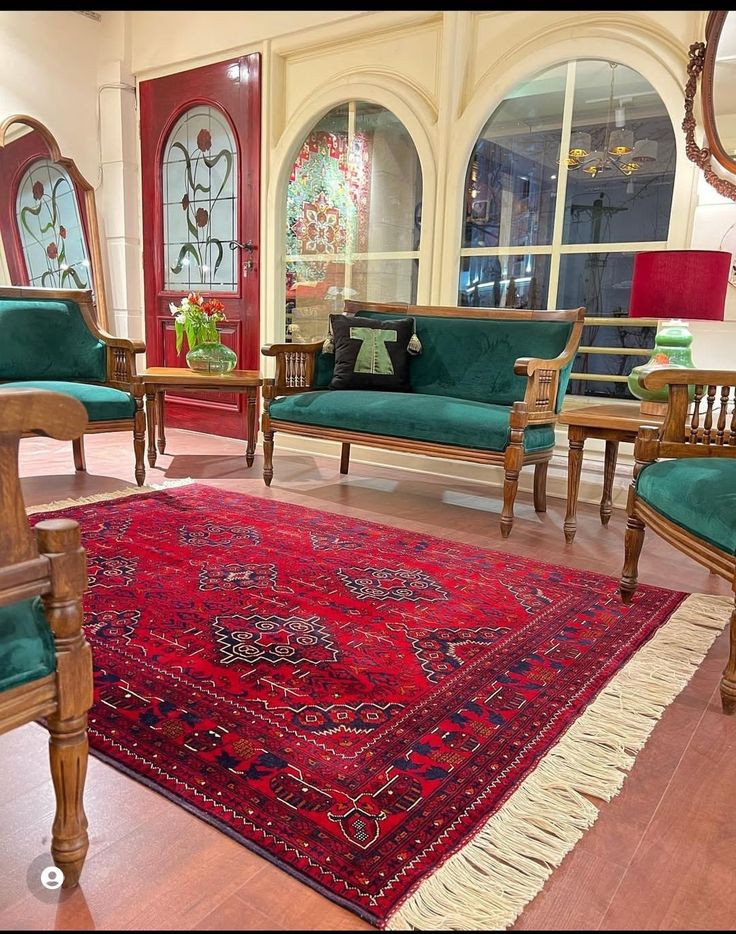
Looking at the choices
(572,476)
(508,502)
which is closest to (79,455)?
(508,502)

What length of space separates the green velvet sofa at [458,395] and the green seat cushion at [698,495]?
99 centimetres

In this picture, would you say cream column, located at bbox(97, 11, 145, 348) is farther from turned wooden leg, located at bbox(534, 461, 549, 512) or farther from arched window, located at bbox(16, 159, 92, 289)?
turned wooden leg, located at bbox(534, 461, 549, 512)

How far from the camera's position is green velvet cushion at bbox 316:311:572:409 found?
3.48 meters

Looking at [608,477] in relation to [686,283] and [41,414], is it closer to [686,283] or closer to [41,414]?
[686,283]

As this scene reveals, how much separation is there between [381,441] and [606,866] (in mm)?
2383

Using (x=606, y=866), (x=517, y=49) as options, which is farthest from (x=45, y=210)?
(x=606, y=866)

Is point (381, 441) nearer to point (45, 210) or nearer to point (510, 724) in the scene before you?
point (510, 724)

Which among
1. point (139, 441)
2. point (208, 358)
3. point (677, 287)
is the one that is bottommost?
point (139, 441)

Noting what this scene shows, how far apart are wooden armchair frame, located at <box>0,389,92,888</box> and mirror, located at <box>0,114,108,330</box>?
4.79 m

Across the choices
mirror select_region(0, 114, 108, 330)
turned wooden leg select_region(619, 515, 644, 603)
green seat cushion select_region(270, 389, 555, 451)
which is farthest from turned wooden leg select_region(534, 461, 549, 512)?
mirror select_region(0, 114, 108, 330)

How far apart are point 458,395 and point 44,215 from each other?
3548mm

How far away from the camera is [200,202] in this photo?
17.5ft

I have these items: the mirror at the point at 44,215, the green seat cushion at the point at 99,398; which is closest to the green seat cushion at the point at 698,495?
the green seat cushion at the point at 99,398

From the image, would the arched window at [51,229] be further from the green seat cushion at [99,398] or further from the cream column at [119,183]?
the green seat cushion at [99,398]
